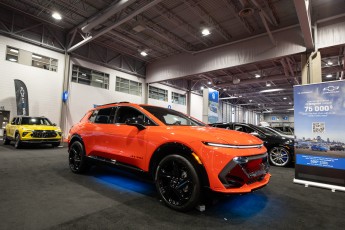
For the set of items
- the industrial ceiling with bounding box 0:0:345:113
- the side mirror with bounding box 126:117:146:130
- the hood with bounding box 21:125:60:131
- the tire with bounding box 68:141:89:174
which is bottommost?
the tire with bounding box 68:141:89:174

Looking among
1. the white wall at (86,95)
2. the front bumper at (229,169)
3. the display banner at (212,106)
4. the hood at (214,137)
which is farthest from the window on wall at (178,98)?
the front bumper at (229,169)

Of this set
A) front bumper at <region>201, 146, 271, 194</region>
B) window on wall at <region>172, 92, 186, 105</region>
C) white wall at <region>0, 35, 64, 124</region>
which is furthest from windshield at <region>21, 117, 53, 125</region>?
window on wall at <region>172, 92, 186, 105</region>

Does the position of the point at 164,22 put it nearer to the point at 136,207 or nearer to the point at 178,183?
the point at 178,183

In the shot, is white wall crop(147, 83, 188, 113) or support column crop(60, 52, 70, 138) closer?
support column crop(60, 52, 70, 138)

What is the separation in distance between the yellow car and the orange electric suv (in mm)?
6522

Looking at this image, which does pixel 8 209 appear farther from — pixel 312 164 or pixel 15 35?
pixel 15 35

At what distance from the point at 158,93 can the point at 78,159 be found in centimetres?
1546

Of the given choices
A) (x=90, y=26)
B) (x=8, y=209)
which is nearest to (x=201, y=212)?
(x=8, y=209)

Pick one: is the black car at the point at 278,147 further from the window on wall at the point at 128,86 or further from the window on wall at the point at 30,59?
the window on wall at the point at 30,59

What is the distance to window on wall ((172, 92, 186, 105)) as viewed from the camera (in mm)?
21413

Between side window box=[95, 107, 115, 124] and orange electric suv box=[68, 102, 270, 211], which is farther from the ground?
side window box=[95, 107, 115, 124]

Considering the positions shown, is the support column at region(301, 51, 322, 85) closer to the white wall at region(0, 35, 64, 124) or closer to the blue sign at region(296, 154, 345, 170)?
the blue sign at region(296, 154, 345, 170)

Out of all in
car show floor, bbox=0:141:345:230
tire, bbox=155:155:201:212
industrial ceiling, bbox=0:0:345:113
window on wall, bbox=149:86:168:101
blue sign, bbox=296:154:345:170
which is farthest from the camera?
window on wall, bbox=149:86:168:101

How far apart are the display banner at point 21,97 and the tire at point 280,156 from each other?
11956 mm
